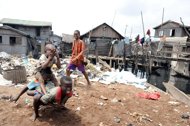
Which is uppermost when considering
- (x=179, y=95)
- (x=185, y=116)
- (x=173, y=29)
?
(x=173, y=29)

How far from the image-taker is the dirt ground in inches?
160

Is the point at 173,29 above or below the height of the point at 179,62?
above

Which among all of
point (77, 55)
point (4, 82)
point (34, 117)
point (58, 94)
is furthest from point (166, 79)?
point (58, 94)

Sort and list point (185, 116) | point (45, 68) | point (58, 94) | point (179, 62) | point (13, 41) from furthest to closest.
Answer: point (13, 41)
point (179, 62)
point (185, 116)
point (45, 68)
point (58, 94)

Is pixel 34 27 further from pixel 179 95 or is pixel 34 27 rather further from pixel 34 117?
pixel 34 117

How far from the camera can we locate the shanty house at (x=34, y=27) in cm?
2843

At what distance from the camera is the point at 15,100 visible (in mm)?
4582

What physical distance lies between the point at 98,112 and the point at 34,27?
2615cm

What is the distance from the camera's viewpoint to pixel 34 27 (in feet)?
95.4

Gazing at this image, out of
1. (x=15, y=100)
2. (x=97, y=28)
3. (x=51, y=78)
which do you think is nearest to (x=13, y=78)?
(x=15, y=100)

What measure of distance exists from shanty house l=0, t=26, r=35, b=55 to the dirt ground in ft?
65.1

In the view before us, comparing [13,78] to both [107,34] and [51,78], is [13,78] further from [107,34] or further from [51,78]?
[107,34]

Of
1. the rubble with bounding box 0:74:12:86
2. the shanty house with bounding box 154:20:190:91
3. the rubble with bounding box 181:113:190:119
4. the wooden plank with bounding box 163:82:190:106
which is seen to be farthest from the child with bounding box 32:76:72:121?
the shanty house with bounding box 154:20:190:91

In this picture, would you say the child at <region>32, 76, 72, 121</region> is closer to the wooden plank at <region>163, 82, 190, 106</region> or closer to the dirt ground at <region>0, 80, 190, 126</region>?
the dirt ground at <region>0, 80, 190, 126</region>
